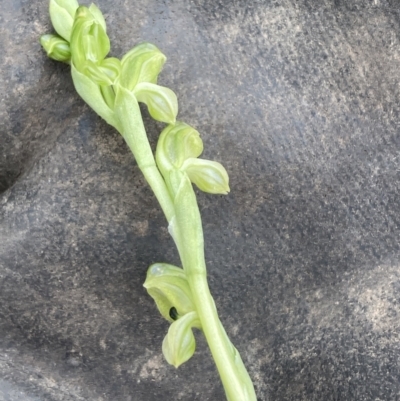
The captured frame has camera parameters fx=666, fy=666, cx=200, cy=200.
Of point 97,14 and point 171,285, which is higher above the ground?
point 97,14

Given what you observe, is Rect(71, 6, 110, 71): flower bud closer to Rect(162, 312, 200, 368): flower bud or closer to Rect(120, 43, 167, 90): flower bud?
Rect(120, 43, 167, 90): flower bud

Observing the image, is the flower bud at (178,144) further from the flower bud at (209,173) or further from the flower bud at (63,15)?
the flower bud at (63,15)

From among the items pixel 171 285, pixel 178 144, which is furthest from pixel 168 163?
pixel 171 285

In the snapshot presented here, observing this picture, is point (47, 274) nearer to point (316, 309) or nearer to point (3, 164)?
point (3, 164)

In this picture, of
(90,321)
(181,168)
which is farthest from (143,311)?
(181,168)

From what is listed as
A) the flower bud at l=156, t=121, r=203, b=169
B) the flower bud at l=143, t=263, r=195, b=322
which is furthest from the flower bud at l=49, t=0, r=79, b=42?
the flower bud at l=143, t=263, r=195, b=322

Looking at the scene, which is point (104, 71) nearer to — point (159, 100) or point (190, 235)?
point (159, 100)
